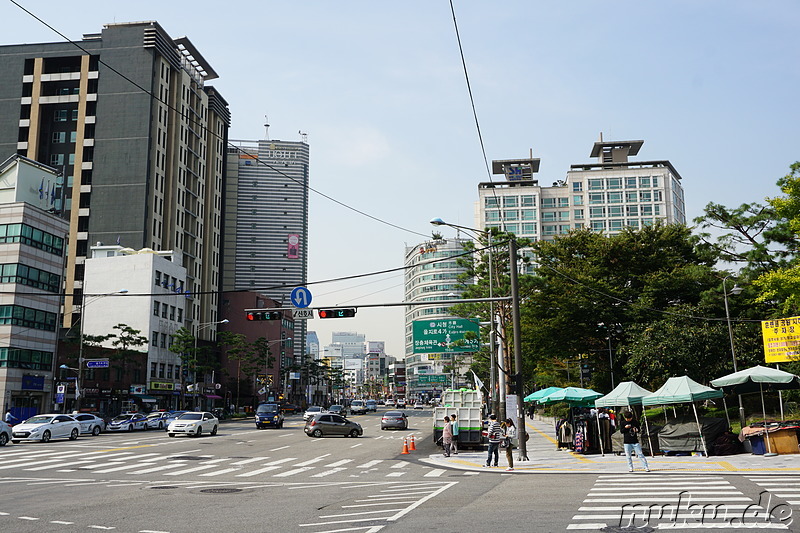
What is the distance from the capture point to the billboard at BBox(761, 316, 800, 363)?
3222cm

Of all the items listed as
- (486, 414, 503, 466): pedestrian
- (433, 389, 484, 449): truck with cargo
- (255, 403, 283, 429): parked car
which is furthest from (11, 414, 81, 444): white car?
(486, 414, 503, 466): pedestrian

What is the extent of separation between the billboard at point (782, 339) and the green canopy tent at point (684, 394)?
8.63 m

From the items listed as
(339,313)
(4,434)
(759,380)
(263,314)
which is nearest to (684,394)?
(759,380)

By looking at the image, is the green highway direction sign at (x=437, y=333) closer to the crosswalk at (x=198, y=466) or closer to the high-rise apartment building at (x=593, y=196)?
the crosswalk at (x=198, y=466)

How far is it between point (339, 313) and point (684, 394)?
44.7ft

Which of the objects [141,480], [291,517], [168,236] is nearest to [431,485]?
[291,517]

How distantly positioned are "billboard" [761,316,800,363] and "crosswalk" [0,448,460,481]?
1919 cm

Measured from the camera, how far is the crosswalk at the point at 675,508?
10.9 m

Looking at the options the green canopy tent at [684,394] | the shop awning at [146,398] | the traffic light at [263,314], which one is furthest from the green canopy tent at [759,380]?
the shop awning at [146,398]

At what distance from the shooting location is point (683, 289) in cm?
4478

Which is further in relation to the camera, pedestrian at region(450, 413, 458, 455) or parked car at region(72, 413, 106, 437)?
parked car at region(72, 413, 106, 437)

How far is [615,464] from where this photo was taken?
23.0 m

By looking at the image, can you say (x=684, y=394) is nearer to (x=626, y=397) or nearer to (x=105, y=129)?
(x=626, y=397)

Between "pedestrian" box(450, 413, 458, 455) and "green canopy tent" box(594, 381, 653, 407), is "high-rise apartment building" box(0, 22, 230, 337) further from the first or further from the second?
"green canopy tent" box(594, 381, 653, 407)
